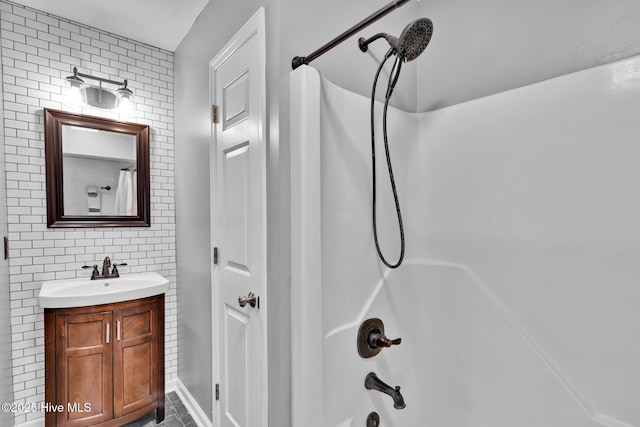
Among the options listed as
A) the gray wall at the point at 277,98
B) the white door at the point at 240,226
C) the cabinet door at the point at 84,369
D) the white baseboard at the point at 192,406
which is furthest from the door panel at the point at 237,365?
the cabinet door at the point at 84,369

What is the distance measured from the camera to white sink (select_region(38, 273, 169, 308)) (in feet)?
5.24

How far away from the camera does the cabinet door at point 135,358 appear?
175 centimetres

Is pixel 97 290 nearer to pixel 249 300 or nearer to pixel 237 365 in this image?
pixel 237 365

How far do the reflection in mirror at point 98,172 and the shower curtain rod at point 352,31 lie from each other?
177 centimetres

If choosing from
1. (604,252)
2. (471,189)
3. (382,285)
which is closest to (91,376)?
(382,285)

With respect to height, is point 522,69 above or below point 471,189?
above

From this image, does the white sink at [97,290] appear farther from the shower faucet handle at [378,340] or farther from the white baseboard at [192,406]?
the shower faucet handle at [378,340]

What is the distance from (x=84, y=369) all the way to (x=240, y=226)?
1279mm

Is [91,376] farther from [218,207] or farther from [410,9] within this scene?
[410,9]

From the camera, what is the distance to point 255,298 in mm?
1290

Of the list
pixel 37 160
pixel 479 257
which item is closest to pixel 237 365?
pixel 479 257

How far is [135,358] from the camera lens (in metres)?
1.82

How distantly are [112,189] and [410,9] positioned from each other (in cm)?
226

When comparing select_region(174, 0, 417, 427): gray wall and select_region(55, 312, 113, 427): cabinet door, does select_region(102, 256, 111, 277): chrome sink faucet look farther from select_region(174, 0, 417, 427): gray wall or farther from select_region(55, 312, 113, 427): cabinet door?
select_region(174, 0, 417, 427): gray wall
